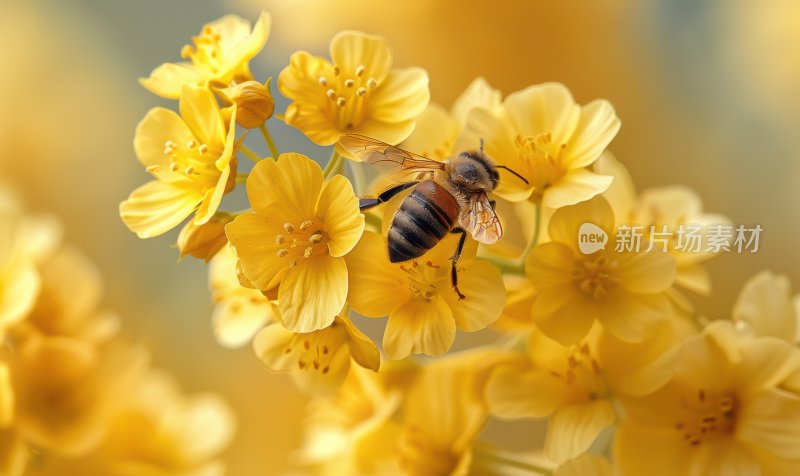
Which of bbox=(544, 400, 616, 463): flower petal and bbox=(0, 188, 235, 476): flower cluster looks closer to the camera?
bbox=(544, 400, 616, 463): flower petal

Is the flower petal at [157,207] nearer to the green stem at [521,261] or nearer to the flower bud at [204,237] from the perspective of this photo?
the flower bud at [204,237]

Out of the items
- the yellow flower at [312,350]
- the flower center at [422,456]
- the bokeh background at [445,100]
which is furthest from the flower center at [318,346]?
the bokeh background at [445,100]

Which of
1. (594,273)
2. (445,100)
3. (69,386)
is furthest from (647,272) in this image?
(445,100)

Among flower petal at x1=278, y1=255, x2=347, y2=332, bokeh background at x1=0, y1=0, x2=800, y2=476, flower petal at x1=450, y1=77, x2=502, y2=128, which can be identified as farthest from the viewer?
bokeh background at x1=0, y1=0, x2=800, y2=476

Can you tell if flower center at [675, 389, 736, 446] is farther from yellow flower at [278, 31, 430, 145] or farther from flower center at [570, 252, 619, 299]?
yellow flower at [278, 31, 430, 145]

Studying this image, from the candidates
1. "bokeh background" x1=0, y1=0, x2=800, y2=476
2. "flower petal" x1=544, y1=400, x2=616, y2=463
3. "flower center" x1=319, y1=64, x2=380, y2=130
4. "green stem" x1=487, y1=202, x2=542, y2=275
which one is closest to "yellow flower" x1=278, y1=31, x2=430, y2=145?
"flower center" x1=319, y1=64, x2=380, y2=130

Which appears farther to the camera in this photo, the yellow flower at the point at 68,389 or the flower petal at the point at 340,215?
the yellow flower at the point at 68,389

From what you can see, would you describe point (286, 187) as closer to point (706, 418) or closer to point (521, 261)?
point (521, 261)
